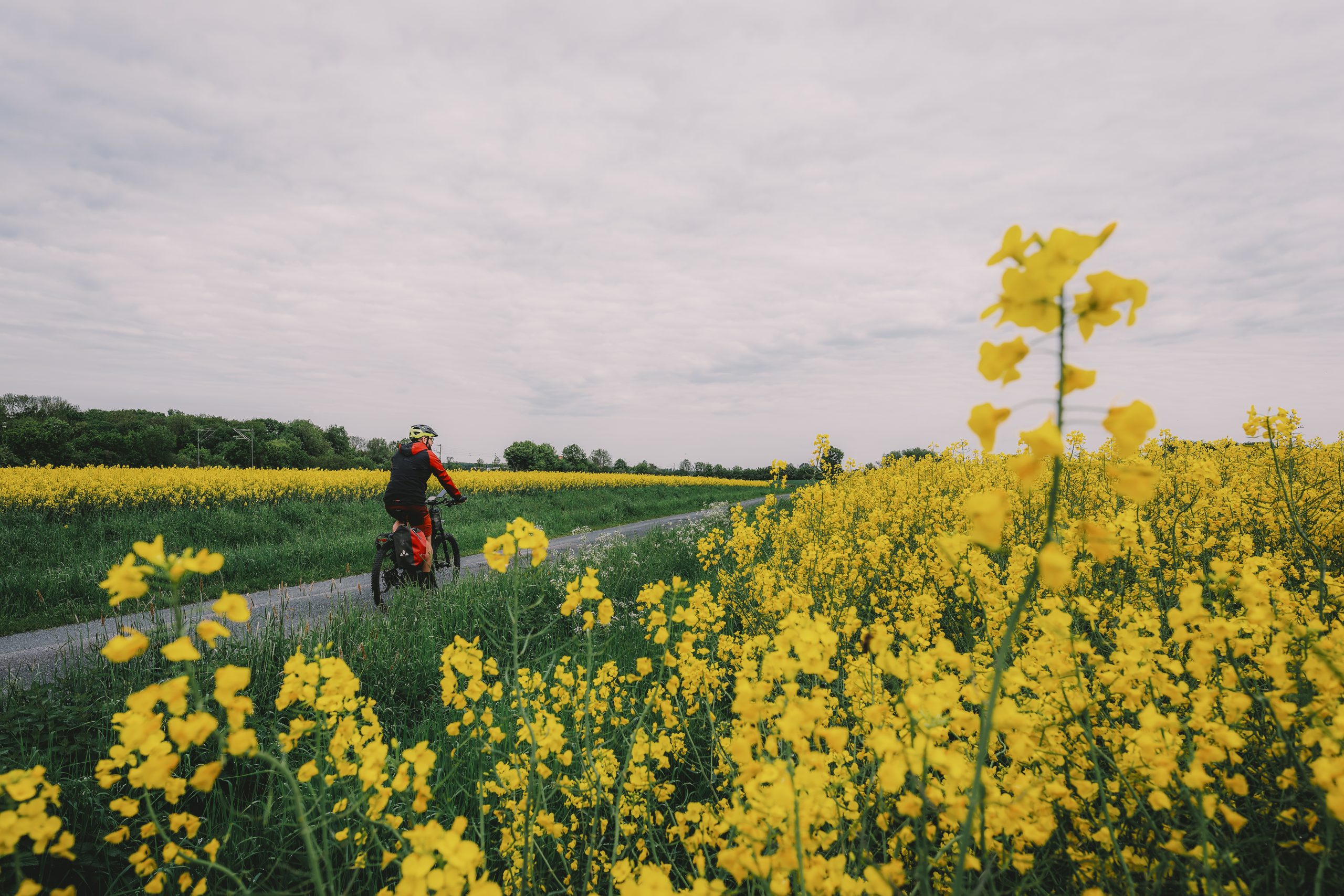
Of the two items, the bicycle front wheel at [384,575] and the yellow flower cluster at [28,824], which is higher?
the yellow flower cluster at [28,824]

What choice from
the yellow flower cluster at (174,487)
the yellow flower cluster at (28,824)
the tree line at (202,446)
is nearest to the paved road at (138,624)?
the yellow flower cluster at (28,824)

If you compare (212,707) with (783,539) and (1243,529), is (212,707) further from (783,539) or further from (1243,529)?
(1243,529)

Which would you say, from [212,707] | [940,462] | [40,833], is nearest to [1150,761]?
[40,833]

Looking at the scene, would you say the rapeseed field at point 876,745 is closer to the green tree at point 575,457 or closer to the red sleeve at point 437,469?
the red sleeve at point 437,469

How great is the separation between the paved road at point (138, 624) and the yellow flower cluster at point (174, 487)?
8.04 m

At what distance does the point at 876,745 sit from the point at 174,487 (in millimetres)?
18013

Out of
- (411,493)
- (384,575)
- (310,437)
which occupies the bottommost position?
(384,575)

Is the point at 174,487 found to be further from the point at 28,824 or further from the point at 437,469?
the point at 28,824

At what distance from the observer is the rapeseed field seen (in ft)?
3.50

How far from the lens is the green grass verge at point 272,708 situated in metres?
2.42

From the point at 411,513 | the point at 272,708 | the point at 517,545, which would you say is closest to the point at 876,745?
the point at 517,545

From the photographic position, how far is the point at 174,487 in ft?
45.7

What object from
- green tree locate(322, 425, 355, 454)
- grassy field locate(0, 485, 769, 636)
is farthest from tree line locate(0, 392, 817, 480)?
grassy field locate(0, 485, 769, 636)

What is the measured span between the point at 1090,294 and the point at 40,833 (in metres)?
2.32
